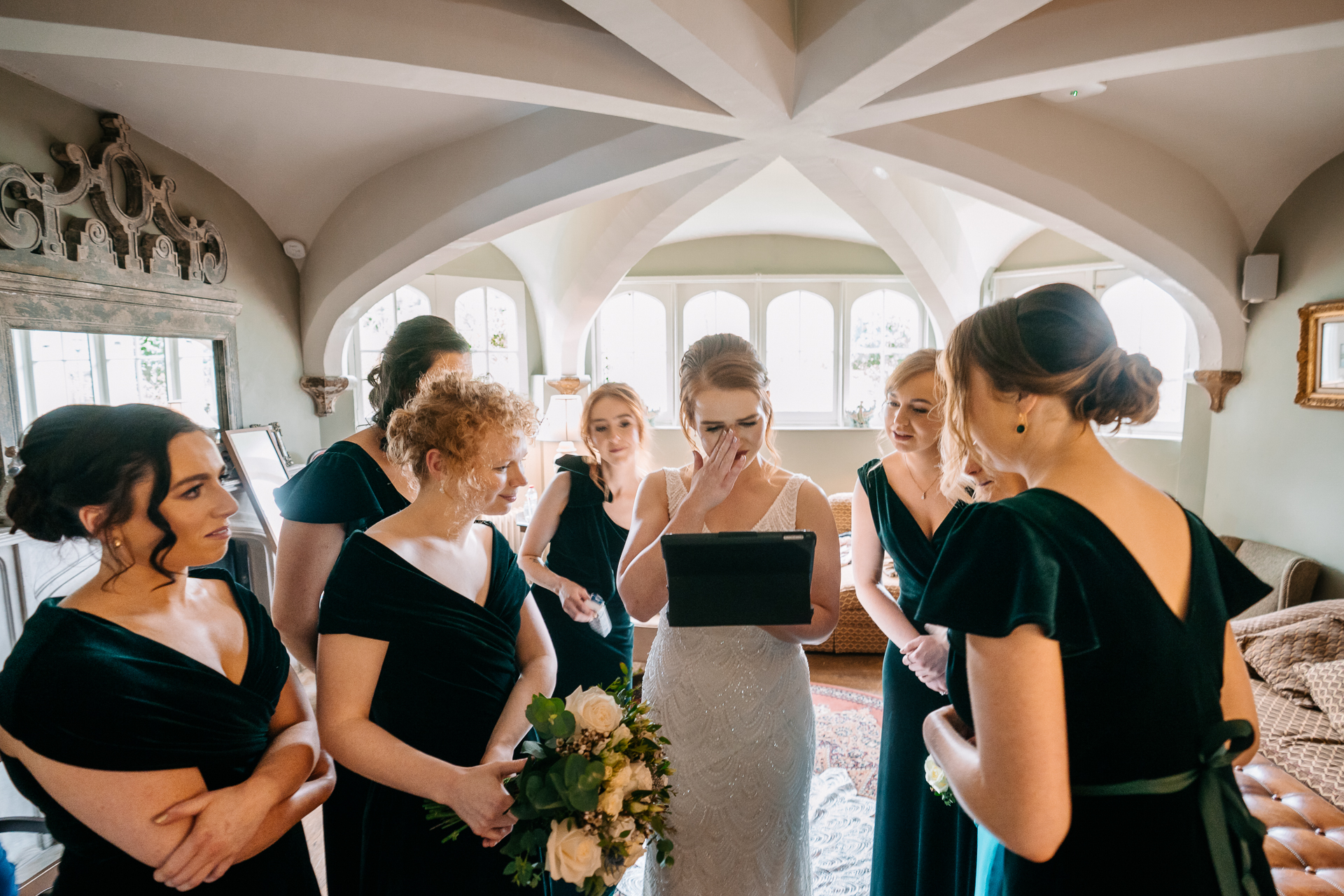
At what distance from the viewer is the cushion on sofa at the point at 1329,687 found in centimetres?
277

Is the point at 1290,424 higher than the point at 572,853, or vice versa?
the point at 1290,424

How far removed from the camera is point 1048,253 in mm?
6523

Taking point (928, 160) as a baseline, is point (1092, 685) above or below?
below

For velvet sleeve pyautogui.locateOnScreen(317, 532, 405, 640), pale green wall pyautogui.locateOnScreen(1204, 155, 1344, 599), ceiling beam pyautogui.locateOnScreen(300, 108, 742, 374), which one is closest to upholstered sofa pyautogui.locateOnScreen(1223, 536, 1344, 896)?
pale green wall pyautogui.locateOnScreen(1204, 155, 1344, 599)

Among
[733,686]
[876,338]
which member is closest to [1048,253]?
[876,338]

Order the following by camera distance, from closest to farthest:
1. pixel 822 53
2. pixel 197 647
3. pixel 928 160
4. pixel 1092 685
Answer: pixel 1092 685
pixel 197 647
pixel 822 53
pixel 928 160

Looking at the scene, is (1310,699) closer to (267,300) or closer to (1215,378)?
(1215,378)

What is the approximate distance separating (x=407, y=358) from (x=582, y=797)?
1.20 metres

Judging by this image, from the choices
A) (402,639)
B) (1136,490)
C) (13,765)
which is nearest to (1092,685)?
(1136,490)

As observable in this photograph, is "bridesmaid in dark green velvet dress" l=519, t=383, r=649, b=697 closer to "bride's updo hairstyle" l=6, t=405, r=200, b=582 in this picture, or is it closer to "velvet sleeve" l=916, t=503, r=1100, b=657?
"bride's updo hairstyle" l=6, t=405, r=200, b=582

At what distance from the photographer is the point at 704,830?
4.87ft

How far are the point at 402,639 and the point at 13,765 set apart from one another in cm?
54

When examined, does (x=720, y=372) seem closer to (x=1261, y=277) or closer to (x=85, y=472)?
(x=85, y=472)

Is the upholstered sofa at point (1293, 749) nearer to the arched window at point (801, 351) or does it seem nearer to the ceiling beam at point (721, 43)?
the ceiling beam at point (721, 43)
